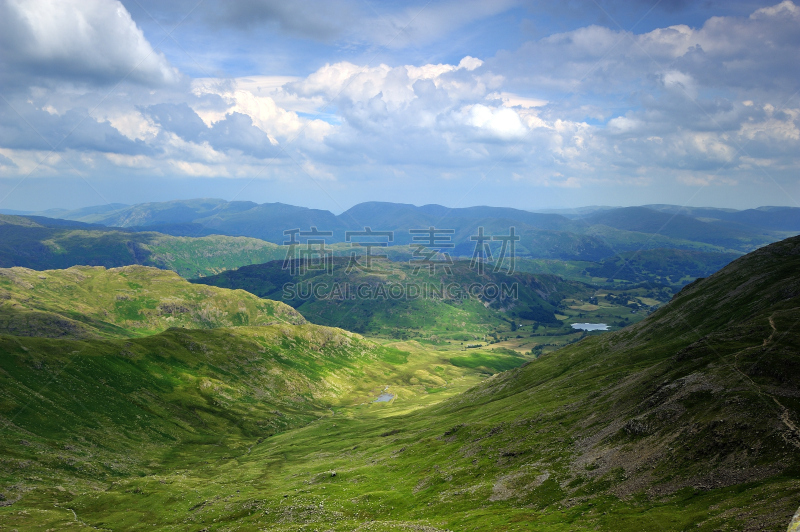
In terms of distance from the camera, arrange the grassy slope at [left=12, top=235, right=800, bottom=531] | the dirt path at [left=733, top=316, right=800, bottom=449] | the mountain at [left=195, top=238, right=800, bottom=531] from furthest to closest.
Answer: the grassy slope at [left=12, top=235, right=800, bottom=531] → the dirt path at [left=733, top=316, right=800, bottom=449] → the mountain at [left=195, top=238, right=800, bottom=531]

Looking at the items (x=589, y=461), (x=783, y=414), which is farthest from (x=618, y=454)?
(x=783, y=414)

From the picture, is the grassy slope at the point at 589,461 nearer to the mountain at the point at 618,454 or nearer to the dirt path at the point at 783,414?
the dirt path at the point at 783,414

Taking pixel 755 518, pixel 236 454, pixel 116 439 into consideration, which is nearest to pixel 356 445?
pixel 236 454

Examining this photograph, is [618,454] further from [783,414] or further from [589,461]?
[783,414]

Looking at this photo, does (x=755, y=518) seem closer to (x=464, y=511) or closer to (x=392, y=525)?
(x=464, y=511)

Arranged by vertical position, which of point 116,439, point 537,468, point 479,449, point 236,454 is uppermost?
point 537,468

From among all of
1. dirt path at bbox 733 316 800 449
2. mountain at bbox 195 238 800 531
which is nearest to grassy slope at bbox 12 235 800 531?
dirt path at bbox 733 316 800 449

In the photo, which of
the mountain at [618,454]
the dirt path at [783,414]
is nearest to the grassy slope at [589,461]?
the dirt path at [783,414]

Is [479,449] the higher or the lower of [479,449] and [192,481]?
the higher

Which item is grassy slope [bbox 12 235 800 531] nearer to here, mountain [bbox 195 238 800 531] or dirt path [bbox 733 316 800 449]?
dirt path [bbox 733 316 800 449]
